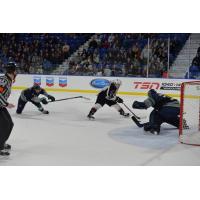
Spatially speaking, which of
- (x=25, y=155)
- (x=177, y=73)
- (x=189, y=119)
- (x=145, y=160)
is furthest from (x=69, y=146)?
(x=177, y=73)

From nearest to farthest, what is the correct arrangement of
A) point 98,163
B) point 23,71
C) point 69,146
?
point 98,163 → point 69,146 → point 23,71

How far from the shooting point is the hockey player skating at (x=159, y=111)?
6.05 m

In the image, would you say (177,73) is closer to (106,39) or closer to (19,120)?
A: (106,39)

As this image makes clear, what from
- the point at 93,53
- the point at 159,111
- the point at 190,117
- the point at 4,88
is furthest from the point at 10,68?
the point at 93,53

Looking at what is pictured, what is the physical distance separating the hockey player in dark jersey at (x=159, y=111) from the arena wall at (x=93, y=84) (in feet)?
14.7

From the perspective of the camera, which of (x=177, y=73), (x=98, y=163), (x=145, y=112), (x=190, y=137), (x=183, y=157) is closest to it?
(x=98, y=163)

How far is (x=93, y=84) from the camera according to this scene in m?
11.7

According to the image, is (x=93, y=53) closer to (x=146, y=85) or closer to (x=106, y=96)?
(x=146, y=85)

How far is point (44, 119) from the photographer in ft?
23.8

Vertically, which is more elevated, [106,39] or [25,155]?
[106,39]

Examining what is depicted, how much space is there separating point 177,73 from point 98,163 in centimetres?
710

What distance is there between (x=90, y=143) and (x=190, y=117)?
2441 mm

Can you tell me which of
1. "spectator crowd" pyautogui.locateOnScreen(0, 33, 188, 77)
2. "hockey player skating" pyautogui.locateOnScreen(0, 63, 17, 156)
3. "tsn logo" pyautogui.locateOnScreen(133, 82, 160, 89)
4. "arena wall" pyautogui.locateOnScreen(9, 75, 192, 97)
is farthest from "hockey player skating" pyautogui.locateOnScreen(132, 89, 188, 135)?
"spectator crowd" pyautogui.locateOnScreen(0, 33, 188, 77)

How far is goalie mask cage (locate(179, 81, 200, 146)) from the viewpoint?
5621 millimetres
